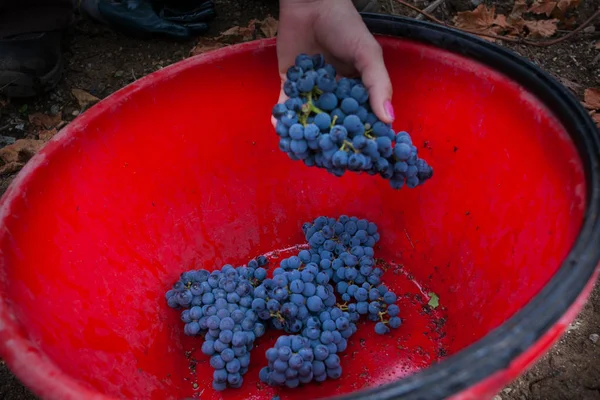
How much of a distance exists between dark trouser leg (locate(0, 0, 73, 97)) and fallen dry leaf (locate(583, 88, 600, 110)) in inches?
78.9

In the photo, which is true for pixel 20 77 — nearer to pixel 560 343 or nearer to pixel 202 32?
pixel 202 32

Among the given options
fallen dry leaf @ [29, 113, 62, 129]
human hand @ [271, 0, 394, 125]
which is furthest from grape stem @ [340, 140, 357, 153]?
fallen dry leaf @ [29, 113, 62, 129]

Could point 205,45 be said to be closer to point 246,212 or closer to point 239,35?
point 239,35

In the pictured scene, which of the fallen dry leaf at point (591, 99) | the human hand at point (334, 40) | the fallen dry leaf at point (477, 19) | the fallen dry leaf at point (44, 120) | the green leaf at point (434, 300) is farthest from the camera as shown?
the fallen dry leaf at point (477, 19)

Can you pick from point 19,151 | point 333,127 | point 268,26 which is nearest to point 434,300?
point 333,127

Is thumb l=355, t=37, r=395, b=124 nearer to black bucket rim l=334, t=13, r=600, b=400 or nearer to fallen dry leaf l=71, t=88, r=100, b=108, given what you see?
black bucket rim l=334, t=13, r=600, b=400

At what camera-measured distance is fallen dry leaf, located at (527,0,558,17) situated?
215 centimetres

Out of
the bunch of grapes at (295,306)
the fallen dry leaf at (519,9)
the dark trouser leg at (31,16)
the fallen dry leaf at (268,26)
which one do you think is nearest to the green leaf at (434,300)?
the bunch of grapes at (295,306)

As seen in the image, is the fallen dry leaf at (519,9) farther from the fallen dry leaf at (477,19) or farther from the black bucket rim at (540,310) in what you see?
the black bucket rim at (540,310)

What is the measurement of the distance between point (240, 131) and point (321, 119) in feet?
1.68

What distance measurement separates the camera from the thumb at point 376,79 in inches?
38.9

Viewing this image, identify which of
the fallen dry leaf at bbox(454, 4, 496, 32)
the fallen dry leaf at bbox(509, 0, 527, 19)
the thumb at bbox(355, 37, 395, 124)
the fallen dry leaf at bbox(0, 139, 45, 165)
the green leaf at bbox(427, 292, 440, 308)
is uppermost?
the thumb at bbox(355, 37, 395, 124)

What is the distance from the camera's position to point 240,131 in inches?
55.8

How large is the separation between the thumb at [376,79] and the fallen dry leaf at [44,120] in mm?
1415
